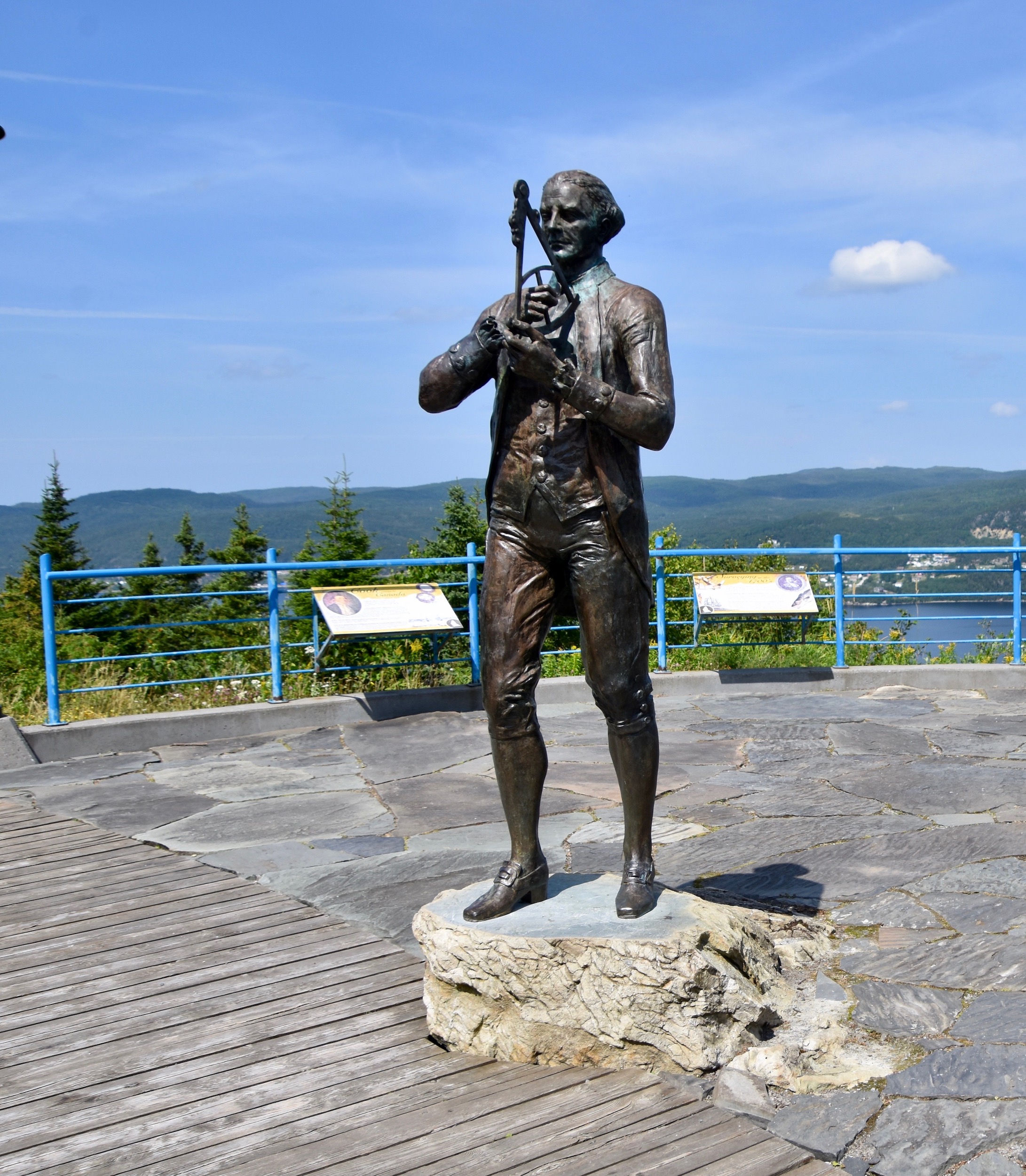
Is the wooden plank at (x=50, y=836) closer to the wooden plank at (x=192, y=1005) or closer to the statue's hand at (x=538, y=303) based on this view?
the wooden plank at (x=192, y=1005)

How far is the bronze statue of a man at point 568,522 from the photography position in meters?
3.46

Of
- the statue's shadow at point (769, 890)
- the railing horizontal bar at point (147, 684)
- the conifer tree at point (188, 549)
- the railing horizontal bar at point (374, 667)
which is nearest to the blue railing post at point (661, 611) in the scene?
the railing horizontal bar at point (374, 667)

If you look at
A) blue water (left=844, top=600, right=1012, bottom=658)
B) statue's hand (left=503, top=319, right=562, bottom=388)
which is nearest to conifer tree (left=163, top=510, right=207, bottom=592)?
blue water (left=844, top=600, right=1012, bottom=658)

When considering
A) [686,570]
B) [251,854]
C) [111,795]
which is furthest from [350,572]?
[251,854]

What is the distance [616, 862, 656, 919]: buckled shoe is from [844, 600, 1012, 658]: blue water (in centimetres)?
661

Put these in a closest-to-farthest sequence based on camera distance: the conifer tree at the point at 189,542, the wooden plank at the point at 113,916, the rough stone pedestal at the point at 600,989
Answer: the rough stone pedestal at the point at 600,989
the wooden plank at the point at 113,916
the conifer tree at the point at 189,542

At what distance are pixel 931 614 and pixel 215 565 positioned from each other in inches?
260

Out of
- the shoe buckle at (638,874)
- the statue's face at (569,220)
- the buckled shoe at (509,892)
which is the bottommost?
the buckled shoe at (509,892)

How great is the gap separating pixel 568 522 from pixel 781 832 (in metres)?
2.60

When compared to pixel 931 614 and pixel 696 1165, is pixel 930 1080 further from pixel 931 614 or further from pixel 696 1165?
pixel 931 614

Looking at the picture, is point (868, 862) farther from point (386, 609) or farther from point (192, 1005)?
point (386, 609)

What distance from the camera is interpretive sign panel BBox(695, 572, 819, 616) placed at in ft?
34.0

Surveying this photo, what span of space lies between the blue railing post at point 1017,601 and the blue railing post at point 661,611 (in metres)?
3.01

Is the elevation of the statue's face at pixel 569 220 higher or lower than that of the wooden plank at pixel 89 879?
higher
